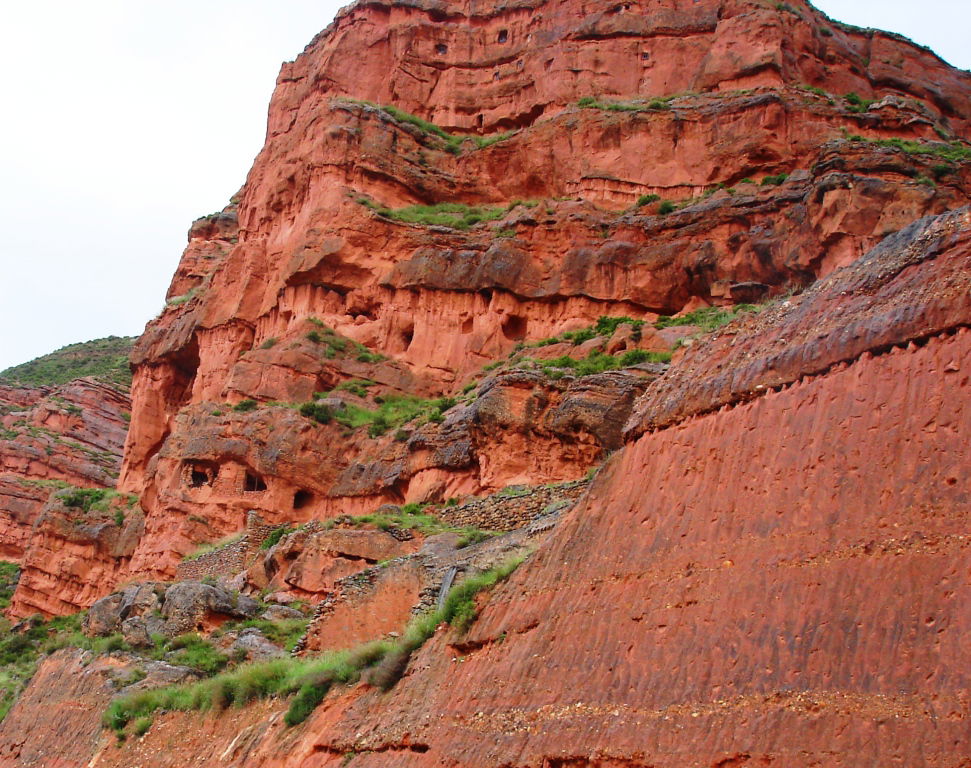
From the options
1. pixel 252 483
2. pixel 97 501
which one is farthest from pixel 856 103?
pixel 97 501

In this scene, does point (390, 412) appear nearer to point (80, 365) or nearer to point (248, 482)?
point (248, 482)

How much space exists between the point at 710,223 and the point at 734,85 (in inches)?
403

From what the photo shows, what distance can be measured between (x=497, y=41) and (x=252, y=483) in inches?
1105

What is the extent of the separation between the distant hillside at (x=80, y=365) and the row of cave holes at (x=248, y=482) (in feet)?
115

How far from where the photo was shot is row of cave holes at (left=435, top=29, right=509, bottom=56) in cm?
5548

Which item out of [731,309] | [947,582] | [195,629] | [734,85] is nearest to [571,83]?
[734,85]

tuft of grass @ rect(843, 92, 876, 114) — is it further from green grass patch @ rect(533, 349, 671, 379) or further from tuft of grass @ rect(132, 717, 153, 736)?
tuft of grass @ rect(132, 717, 153, 736)

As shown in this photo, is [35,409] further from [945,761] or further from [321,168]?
[945,761]

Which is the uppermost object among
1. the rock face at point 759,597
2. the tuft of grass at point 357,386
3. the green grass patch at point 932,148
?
the green grass patch at point 932,148

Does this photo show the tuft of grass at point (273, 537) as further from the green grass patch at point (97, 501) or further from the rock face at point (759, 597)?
the rock face at point (759, 597)

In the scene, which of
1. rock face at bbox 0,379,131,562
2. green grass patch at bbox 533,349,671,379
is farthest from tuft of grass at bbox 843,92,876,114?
rock face at bbox 0,379,131,562

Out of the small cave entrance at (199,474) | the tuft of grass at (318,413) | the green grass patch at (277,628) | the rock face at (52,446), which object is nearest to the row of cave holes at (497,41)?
the tuft of grass at (318,413)

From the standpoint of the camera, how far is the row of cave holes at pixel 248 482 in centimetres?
3581

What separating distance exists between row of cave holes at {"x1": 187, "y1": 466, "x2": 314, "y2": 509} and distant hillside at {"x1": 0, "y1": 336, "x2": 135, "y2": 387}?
115 ft
